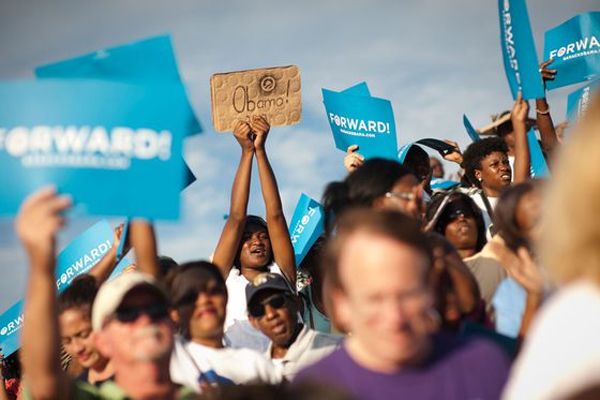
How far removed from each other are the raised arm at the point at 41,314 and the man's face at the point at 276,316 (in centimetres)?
177

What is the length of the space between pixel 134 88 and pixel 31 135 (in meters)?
0.48

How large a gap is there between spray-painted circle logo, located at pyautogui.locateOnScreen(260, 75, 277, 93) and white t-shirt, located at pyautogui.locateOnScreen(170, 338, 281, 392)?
2.59 m

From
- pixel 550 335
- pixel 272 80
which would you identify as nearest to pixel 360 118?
pixel 272 80

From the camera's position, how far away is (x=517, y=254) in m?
3.35

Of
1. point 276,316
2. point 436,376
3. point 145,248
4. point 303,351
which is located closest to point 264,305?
point 276,316

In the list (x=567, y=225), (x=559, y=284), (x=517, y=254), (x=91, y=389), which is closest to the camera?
(x=567, y=225)

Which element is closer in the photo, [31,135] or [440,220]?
[31,135]

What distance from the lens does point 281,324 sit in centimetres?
452

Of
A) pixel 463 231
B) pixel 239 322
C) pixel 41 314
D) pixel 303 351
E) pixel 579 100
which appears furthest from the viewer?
pixel 579 100

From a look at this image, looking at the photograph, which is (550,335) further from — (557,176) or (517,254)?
(517,254)

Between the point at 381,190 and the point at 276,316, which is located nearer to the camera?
the point at 381,190

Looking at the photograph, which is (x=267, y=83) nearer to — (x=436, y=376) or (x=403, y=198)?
(x=403, y=198)

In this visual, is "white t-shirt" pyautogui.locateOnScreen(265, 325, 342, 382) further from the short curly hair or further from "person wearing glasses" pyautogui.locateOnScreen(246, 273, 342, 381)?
the short curly hair

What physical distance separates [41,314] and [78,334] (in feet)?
4.70
